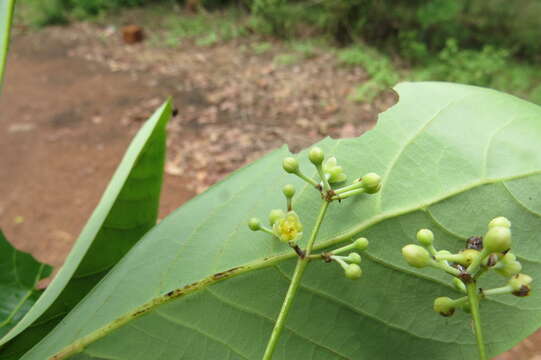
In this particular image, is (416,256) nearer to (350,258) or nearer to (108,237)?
(350,258)

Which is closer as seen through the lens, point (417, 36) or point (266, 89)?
point (266, 89)

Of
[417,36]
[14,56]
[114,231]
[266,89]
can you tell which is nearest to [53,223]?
[266,89]

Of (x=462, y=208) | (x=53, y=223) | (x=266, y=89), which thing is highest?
(x=462, y=208)

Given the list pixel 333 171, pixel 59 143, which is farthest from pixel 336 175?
pixel 59 143

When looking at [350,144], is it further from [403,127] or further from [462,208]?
[462,208]

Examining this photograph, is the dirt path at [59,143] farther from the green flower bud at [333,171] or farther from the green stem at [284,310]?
the green stem at [284,310]

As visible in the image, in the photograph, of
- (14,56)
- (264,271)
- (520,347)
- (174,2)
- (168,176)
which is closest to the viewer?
(264,271)

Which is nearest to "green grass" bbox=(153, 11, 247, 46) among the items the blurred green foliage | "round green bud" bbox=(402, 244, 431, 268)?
the blurred green foliage

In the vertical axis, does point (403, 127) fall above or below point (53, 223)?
above
